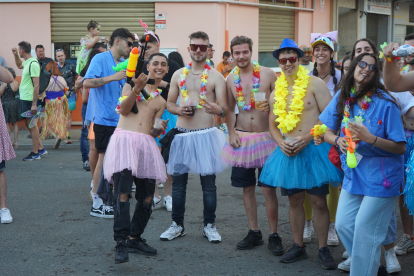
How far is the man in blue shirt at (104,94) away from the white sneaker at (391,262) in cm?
327

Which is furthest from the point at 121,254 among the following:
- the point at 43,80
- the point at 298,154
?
the point at 43,80

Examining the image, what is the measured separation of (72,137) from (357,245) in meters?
10.8

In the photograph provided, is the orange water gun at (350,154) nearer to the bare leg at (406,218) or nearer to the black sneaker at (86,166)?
the bare leg at (406,218)

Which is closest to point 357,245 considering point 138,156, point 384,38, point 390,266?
point 390,266

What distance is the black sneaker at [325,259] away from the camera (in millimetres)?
4293

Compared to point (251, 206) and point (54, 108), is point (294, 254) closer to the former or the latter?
point (251, 206)

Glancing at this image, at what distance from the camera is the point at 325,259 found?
434cm

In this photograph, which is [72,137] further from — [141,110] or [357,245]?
[357,245]

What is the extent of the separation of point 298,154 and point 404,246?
144 centimetres

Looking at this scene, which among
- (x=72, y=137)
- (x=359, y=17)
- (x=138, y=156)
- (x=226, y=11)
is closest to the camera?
(x=138, y=156)

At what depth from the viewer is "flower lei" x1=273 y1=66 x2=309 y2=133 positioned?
4492 millimetres

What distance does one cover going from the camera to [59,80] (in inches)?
420

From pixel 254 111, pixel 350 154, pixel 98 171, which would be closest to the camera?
pixel 350 154

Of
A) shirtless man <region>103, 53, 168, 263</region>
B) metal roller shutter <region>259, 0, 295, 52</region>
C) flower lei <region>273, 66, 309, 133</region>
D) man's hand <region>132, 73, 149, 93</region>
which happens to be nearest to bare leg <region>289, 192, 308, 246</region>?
flower lei <region>273, 66, 309, 133</region>
